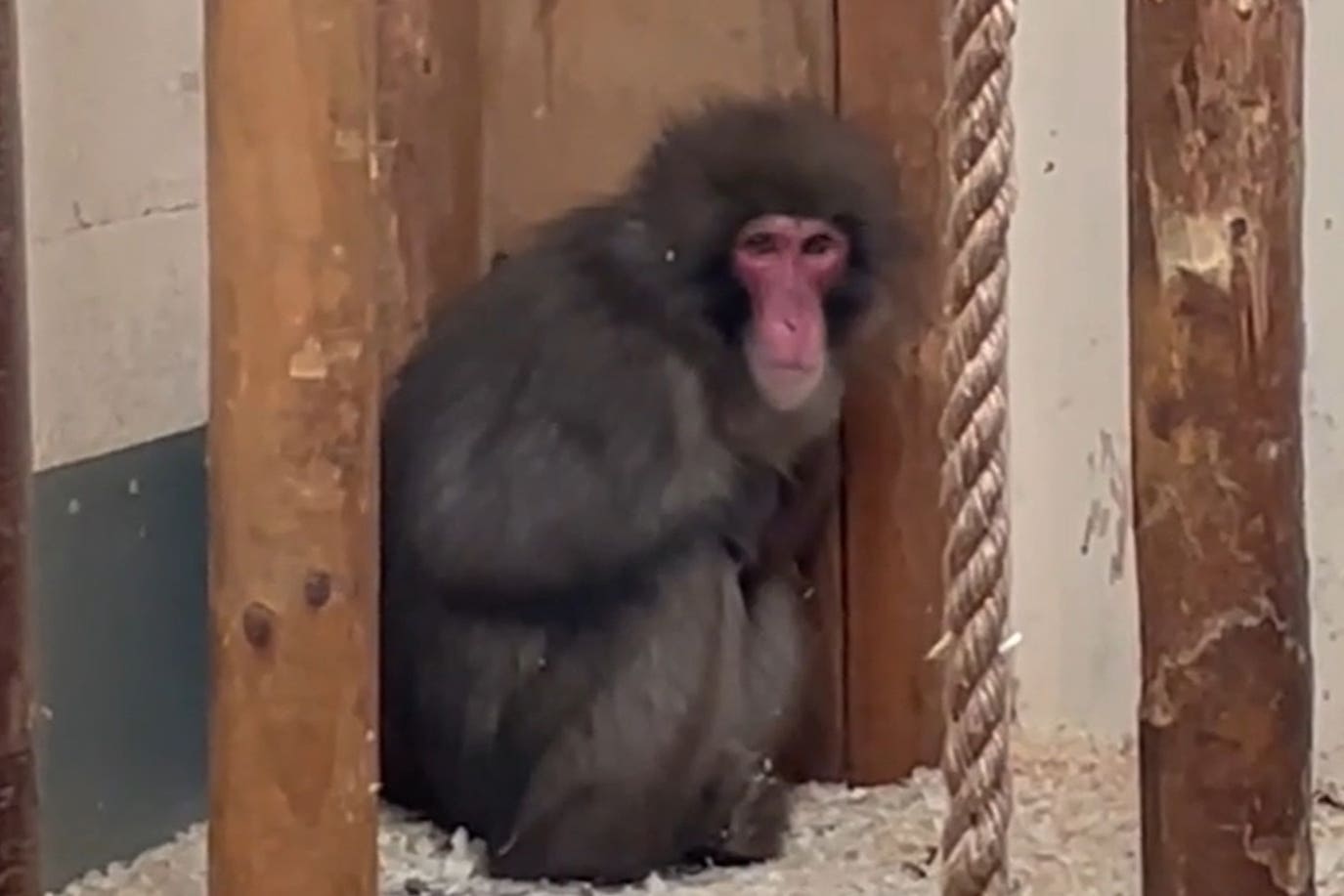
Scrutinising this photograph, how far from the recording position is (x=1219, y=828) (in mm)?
1703

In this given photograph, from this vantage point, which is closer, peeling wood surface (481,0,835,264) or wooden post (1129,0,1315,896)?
wooden post (1129,0,1315,896)

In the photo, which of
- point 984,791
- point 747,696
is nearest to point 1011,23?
point 984,791

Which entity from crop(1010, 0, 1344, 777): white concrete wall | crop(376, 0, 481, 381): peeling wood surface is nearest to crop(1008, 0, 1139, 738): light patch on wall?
crop(1010, 0, 1344, 777): white concrete wall

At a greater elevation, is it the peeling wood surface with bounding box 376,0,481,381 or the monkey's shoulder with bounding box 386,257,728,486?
the peeling wood surface with bounding box 376,0,481,381

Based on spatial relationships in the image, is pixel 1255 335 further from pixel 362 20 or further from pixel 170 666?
pixel 170 666

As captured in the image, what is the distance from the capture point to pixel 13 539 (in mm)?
1706

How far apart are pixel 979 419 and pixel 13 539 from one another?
2.14 ft

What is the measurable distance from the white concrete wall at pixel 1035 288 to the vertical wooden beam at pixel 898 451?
10 cm

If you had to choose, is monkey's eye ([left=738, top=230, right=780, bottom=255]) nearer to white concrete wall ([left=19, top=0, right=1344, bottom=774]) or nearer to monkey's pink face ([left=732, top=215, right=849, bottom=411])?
monkey's pink face ([left=732, top=215, right=849, bottom=411])

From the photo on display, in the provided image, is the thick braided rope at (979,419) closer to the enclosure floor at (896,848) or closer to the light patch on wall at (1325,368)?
the enclosure floor at (896,848)

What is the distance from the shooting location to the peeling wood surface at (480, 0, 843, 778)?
2.60m

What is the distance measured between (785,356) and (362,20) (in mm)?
825

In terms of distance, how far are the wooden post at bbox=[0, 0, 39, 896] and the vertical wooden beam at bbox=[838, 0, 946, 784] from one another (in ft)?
3.18

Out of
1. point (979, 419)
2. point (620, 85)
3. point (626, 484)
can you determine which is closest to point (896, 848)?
point (626, 484)
